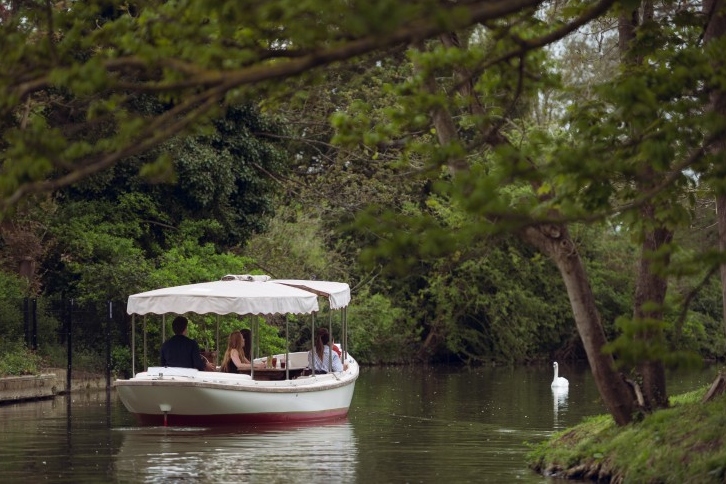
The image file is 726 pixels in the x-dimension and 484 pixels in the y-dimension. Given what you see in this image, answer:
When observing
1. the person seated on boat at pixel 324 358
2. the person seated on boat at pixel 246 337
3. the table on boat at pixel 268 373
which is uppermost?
the person seated on boat at pixel 246 337

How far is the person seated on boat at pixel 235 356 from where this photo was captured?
86.0ft

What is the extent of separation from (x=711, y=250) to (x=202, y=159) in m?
28.6

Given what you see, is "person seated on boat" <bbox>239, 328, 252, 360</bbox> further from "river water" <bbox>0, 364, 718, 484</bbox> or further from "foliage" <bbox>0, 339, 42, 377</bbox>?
"foliage" <bbox>0, 339, 42, 377</bbox>

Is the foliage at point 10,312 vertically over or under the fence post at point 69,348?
over

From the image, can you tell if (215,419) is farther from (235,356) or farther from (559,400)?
(559,400)

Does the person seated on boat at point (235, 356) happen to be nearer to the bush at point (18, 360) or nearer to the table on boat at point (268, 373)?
the table on boat at point (268, 373)

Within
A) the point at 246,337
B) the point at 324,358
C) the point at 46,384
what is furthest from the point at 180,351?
the point at 46,384

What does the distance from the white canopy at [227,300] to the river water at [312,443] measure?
2025mm

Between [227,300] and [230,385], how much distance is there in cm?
148

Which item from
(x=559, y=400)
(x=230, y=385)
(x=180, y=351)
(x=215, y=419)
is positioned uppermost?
(x=180, y=351)

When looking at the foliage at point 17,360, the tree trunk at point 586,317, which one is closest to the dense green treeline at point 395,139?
the tree trunk at point 586,317

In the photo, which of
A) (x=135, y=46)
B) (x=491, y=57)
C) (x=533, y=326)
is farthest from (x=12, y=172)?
(x=533, y=326)

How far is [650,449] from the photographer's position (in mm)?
14984

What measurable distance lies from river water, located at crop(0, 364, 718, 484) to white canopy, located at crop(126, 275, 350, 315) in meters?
2.02
